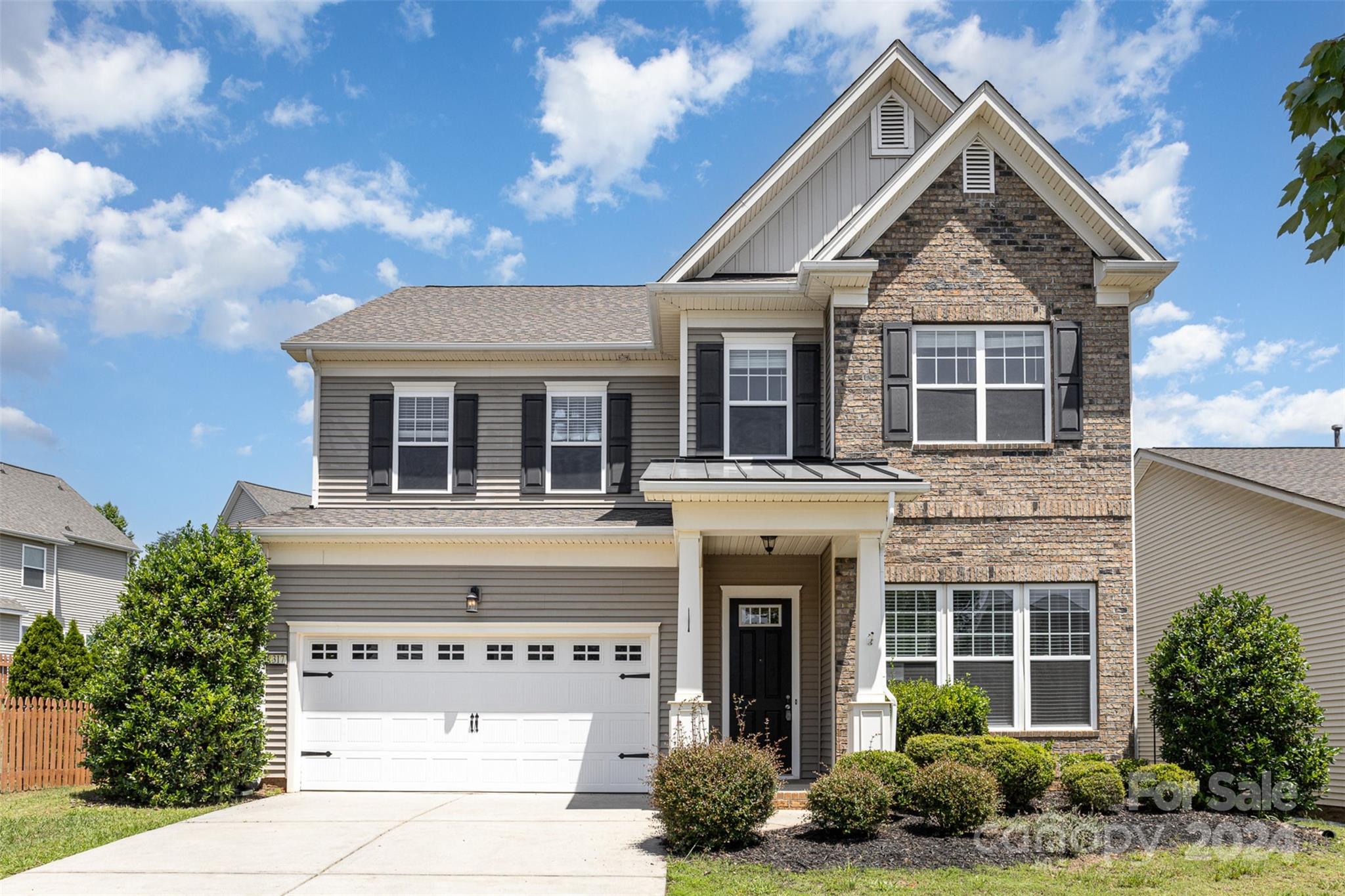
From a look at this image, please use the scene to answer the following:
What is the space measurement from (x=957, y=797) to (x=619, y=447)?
805 cm

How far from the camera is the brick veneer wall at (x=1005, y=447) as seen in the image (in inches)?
566

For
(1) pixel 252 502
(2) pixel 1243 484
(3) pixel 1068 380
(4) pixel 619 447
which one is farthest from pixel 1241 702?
(1) pixel 252 502

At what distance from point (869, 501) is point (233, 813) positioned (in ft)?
26.1

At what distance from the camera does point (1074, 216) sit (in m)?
15.0

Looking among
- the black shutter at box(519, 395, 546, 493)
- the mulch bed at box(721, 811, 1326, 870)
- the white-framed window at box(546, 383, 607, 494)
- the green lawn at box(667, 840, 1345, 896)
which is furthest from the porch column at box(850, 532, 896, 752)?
the black shutter at box(519, 395, 546, 493)

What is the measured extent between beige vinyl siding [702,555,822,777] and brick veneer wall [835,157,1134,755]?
1622 mm

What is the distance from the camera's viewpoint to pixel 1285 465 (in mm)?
18312

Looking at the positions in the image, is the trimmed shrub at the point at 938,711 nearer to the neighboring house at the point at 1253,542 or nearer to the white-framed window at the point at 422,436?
the neighboring house at the point at 1253,542

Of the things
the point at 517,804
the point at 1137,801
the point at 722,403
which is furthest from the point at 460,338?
the point at 1137,801

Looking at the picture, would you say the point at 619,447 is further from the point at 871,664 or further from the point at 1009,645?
the point at 1009,645

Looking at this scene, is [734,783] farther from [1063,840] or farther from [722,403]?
[722,403]

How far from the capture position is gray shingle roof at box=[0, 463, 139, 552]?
3203 cm

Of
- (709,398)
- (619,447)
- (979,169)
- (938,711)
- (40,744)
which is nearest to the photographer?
(938,711)

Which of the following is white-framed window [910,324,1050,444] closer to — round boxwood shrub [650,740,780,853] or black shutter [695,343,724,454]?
black shutter [695,343,724,454]
